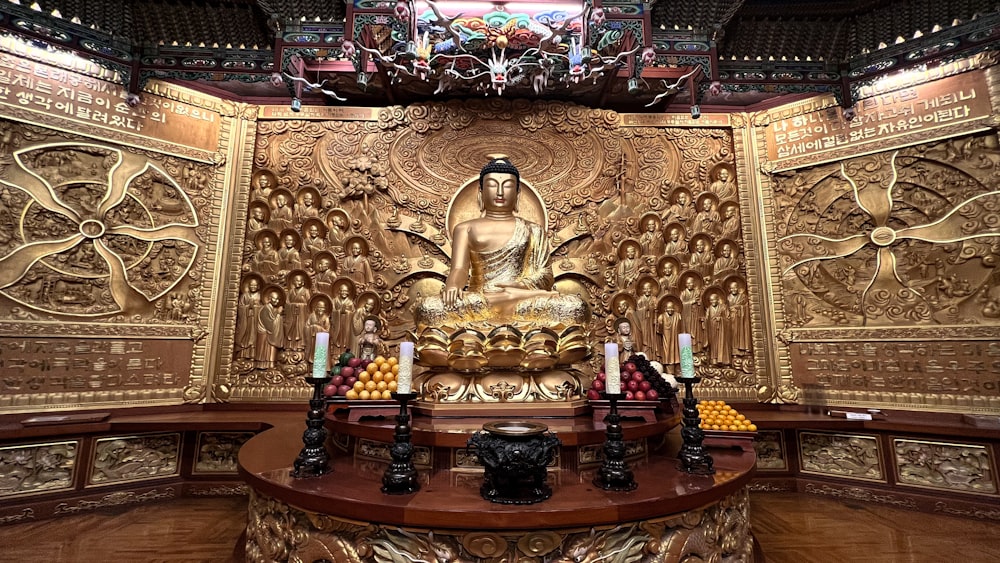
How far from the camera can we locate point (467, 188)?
16.0 feet

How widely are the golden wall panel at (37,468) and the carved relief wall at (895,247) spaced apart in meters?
5.94

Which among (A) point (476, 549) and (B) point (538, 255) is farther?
(B) point (538, 255)

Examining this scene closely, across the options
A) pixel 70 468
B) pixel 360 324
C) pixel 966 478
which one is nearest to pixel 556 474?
pixel 360 324

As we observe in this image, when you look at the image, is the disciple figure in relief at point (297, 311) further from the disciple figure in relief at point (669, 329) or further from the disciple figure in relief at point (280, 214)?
the disciple figure in relief at point (669, 329)

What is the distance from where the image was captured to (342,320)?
444 centimetres

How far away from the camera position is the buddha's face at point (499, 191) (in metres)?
4.14

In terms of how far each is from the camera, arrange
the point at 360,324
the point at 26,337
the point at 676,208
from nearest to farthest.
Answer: the point at 26,337 → the point at 360,324 → the point at 676,208

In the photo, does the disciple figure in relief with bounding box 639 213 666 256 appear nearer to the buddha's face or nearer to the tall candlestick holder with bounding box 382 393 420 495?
the buddha's face

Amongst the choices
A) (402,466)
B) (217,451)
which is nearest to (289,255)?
(217,451)

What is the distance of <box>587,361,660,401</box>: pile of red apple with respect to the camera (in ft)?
8.86

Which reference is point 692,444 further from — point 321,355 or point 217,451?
point 217,451

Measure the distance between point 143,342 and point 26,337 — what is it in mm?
744

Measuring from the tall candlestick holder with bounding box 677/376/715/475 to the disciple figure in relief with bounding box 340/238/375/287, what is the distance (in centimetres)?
330

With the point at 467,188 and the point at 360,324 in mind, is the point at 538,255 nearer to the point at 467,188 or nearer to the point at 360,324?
the point at 467,188
